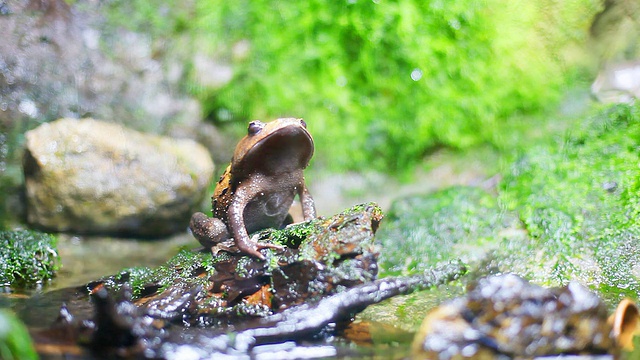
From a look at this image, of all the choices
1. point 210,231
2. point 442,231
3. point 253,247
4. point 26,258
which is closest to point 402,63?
point 442,231

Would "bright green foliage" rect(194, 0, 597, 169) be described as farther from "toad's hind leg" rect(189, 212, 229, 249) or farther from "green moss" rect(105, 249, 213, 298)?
"green moss" rect(105, 249, 213, 298)

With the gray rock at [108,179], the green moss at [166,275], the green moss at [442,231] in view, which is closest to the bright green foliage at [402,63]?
the gray rock at [108,179]

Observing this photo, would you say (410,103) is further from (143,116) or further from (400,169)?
(143,116)

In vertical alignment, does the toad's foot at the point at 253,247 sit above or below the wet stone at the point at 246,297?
above

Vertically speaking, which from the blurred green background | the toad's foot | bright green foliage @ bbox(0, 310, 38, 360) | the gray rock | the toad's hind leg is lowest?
bright green foliage @ bbox(0, 310, 38, 360)

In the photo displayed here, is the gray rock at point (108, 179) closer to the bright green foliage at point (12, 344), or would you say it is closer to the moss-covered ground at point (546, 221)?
the moss-covered ground at point (546, 221)

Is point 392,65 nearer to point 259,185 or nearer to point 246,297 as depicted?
point 259,185

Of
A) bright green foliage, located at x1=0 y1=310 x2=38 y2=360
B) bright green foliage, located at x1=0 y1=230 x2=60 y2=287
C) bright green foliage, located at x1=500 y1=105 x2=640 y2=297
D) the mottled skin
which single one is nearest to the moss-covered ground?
bright green foliage, located at x1=500 y1=105 x2=640 y2=297
